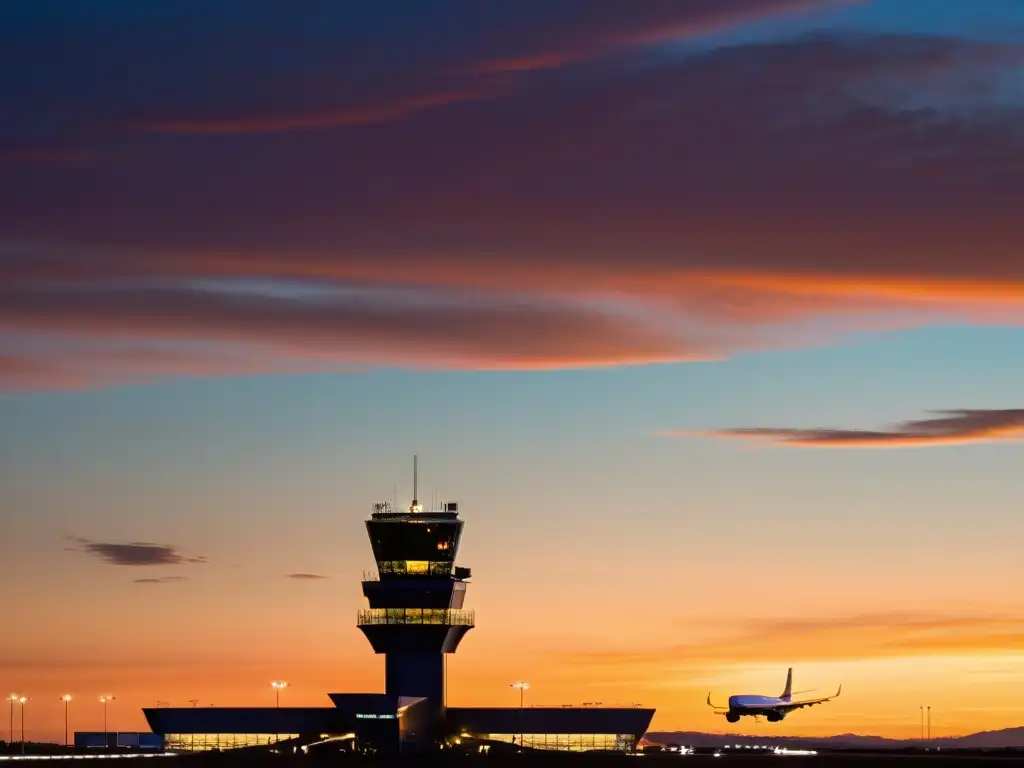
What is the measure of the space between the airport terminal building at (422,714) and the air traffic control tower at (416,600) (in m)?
0.10

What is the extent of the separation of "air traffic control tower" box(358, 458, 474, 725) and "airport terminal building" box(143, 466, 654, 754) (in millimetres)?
99

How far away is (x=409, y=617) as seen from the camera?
18275 centimetres

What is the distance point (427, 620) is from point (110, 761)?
44480 millimetres

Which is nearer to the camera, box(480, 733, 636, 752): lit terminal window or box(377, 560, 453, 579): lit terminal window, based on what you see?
box(480, 733, 636, 752): lit terminal window

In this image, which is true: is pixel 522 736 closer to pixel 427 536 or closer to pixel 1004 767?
pixel 427 536

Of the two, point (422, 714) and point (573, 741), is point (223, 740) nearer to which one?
point (422, 714)

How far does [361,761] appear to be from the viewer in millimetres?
149250

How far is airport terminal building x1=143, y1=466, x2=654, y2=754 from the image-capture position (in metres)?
178

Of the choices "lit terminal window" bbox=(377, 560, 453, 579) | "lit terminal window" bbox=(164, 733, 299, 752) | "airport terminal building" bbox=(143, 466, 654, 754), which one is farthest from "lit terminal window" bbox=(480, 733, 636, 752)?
"lit terminal window" bbox=(164, 733, 299, 752)

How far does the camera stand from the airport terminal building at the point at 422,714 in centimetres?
17838

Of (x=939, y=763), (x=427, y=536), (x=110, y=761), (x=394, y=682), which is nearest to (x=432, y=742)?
(x=394, y=682)

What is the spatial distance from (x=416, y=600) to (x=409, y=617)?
192 centimetres

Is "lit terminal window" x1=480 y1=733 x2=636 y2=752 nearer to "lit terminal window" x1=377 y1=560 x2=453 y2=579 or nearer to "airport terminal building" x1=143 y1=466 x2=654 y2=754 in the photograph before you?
"airport terminal building" x1=143 y1=466 x2=654 y2=754

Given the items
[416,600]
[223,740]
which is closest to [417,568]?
[416,600]
